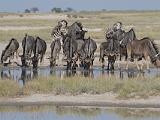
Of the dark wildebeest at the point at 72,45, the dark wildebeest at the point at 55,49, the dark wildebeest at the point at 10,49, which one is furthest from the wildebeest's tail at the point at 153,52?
the dark wildebeest at the point at 10,49

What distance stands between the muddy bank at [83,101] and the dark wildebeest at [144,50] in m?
7.28

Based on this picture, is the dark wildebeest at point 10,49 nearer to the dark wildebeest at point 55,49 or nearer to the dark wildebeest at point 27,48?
the dark wildebeest at point 27,48

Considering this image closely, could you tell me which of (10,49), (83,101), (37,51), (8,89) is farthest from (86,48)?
(83,101)

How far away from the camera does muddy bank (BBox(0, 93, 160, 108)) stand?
18297mm

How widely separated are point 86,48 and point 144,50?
2.59 m

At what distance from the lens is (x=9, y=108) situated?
18.1 meters

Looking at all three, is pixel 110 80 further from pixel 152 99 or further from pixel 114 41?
pixel 114 41

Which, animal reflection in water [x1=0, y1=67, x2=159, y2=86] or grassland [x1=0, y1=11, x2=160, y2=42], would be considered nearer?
animal reflection in water [x1=0, y1=67, x2=159, y2=86]

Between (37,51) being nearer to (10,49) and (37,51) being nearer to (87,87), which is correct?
(10,49)

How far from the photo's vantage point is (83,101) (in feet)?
61.6

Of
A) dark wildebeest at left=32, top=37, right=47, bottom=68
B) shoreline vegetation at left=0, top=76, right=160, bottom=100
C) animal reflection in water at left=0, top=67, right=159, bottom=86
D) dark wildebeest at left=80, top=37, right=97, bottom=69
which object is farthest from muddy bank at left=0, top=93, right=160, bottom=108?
dark wildebeest at left=32, top=37, right=47, bottom=68

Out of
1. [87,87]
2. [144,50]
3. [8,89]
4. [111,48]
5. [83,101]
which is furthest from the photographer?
[111,48]

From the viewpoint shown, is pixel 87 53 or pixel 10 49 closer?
pixel 87 53

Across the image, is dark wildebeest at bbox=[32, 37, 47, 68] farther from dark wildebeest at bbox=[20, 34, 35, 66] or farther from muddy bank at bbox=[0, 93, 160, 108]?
muddy bank at bbox=[0, 93, 160, 108]
